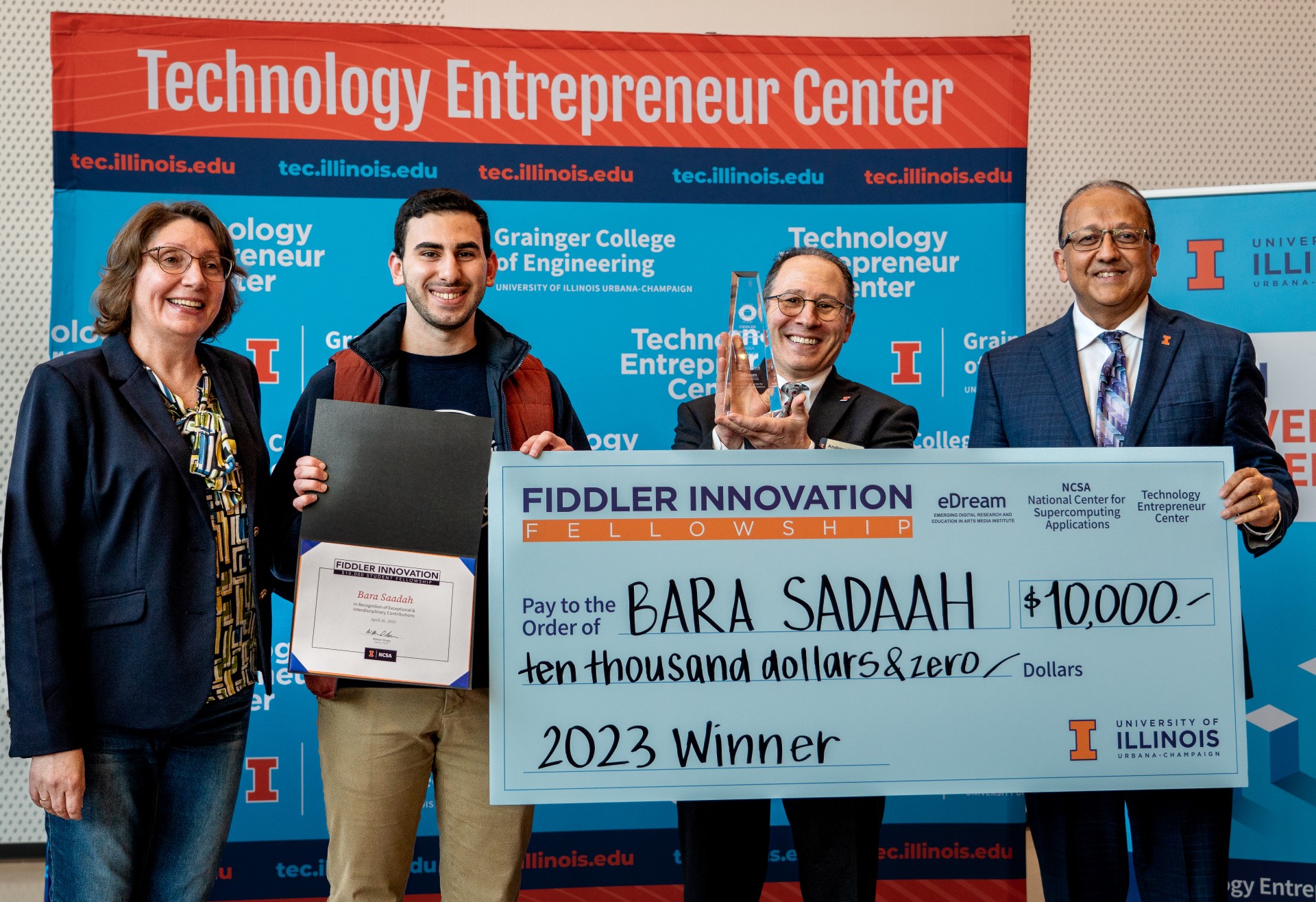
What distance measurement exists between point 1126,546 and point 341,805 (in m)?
1.83

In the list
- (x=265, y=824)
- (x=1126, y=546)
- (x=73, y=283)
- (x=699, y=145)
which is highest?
(x=699, y=145)

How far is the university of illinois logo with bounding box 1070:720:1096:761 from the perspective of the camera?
6.53 ft

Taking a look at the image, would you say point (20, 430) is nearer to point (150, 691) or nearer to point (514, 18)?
point (150, 691)

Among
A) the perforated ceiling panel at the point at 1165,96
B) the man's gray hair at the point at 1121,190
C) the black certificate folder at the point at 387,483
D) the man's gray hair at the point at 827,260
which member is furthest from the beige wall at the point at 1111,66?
the black certificate folder at the point at 387,483

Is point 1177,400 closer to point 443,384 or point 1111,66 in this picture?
point 443,384

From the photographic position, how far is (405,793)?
7.09ft

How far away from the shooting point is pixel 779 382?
2.28 metres

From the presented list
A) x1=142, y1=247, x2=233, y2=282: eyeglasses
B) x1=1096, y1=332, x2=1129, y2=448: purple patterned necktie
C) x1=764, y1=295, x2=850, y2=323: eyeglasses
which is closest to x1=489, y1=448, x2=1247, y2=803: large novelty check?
x1=1096, y1=332, x2=1129, y2=448: purple patterned necktie

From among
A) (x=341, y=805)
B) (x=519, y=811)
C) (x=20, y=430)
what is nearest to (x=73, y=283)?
(x=20, y=430)

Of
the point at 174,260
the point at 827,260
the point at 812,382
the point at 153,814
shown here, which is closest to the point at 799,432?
the point at 812,382

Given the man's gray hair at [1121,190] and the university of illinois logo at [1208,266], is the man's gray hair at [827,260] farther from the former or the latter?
the university of illinois logo at [1208,266]

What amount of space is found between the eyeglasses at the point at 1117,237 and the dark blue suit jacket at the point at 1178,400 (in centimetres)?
19

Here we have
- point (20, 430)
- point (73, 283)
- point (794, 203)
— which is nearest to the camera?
point (20, 430)

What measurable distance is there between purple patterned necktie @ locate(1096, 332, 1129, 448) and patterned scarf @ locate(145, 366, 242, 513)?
6.48 feet
